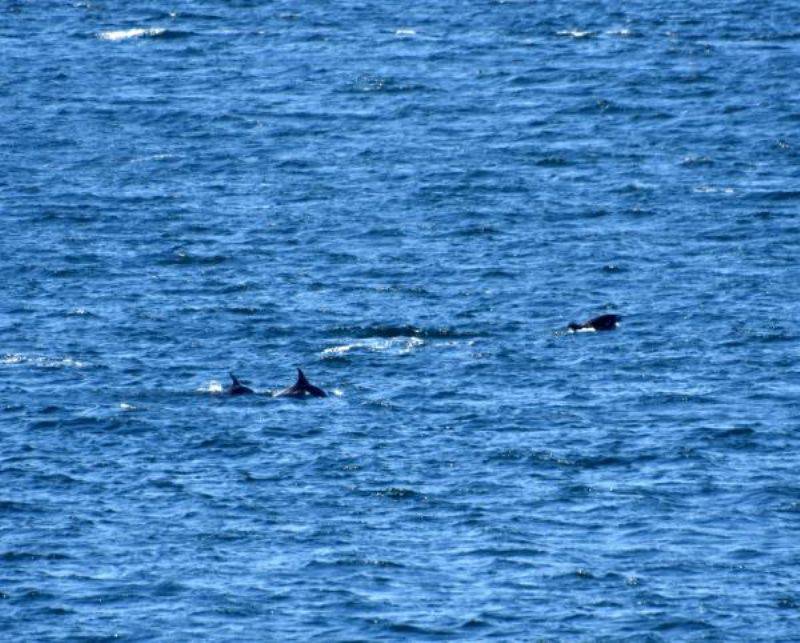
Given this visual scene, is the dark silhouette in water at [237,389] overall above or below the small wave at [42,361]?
above

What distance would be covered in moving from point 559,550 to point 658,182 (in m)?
50.5

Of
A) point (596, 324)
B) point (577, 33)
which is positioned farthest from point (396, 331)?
point (577, 33)

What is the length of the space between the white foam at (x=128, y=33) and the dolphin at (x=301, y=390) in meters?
79.9

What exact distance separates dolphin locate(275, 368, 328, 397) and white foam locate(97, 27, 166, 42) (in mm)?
79901

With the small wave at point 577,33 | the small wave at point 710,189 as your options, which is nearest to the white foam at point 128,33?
the small wave at point 577,33

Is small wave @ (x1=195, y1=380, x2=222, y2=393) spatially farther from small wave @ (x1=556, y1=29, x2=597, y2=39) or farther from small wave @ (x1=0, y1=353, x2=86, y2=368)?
small wave @ (x1=556, y1=29, x2=597, y2=39)

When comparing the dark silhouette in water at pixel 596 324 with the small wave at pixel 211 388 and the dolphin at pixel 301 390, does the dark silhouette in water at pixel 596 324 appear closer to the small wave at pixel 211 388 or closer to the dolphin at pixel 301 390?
the dolphin at pixel 301 390

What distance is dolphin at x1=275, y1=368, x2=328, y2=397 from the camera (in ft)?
260

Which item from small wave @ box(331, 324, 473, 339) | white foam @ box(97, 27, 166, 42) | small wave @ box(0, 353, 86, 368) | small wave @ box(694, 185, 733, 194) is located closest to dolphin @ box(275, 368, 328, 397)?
small wave @ box(0, 353, 86, 368)

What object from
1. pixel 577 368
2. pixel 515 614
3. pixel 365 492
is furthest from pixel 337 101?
pixel 515 614

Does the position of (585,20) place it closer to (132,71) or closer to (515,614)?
(132,71)

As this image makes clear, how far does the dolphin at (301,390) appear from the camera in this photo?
7925 cm

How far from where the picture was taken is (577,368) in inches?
3278

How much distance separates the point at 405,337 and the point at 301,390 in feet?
31.3
